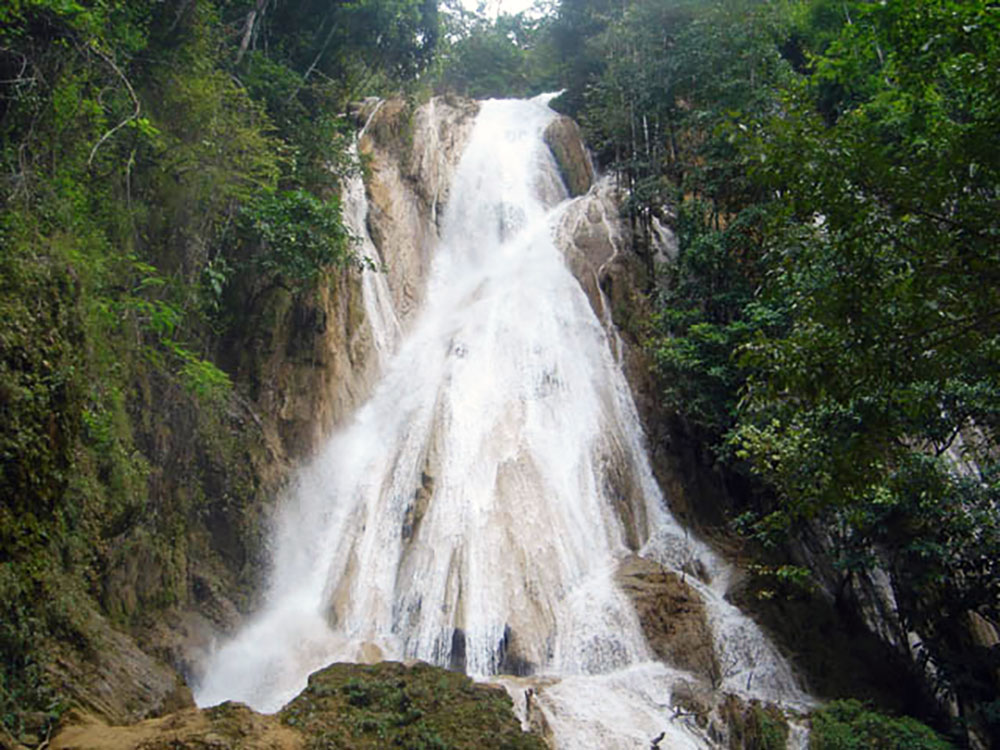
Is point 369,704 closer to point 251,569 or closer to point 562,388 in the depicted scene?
point 251,569

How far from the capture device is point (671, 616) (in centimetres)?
1000

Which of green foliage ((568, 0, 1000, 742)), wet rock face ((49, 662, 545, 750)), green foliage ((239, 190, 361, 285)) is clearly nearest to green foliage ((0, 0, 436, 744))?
green foliage ((239, 190, 361, 285))

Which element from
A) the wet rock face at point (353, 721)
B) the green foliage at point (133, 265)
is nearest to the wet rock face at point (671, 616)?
the wet rock face at point (353, 721)

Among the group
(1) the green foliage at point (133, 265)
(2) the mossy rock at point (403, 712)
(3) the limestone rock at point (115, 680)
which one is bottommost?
(2) the mossy rock at point (403, 712)

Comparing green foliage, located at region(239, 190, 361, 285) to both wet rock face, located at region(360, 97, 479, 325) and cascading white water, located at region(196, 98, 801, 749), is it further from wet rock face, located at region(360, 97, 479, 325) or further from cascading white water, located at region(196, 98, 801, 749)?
wet rock face, located at region(360, 97, 479, 325)

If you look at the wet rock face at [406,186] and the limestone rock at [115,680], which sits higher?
the wet rock face at [406,186]

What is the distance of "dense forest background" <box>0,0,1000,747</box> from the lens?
5.11 meters

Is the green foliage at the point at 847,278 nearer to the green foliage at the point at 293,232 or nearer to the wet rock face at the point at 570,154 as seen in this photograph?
the wet rock face at the point at 570,154

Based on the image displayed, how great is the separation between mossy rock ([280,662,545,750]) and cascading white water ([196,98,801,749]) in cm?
91

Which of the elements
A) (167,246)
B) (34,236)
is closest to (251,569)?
(167,246)

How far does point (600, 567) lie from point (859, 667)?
403 centimetres

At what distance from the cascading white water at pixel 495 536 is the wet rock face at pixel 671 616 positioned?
208mm

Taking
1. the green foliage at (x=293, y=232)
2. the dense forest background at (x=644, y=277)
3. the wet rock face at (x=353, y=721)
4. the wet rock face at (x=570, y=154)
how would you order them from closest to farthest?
the dense forest background at (x=644, y=277)
the wet rock face at (x=353, y=721)
the green foliage at (x=293, y=232)
the wet rock face at (x=570, y=154)

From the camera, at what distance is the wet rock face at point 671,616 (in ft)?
31.4
